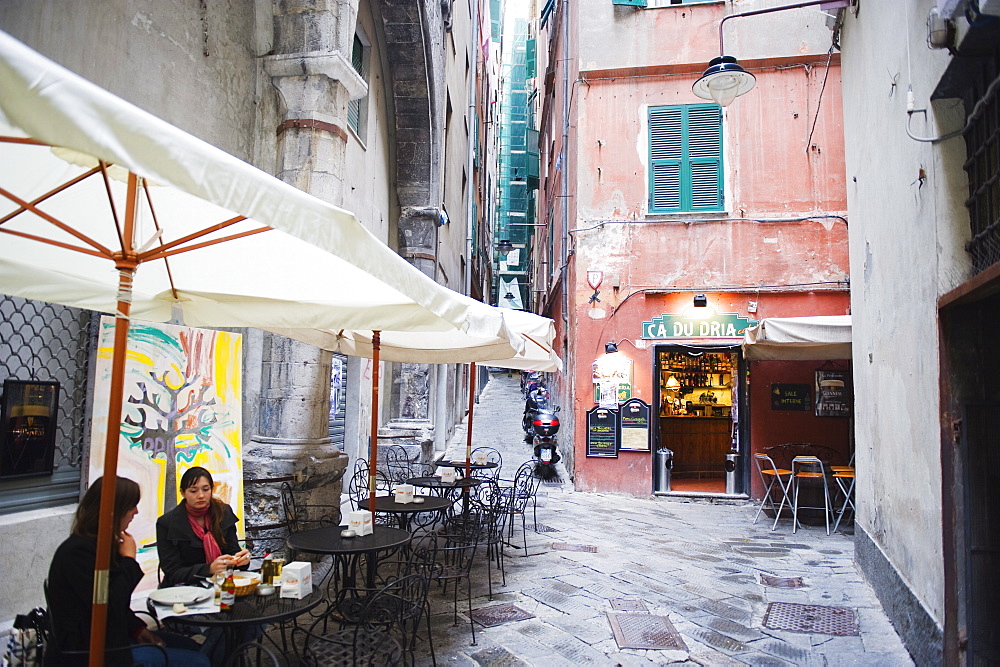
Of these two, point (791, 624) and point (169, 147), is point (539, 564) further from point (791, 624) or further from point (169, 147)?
point (169, 147)

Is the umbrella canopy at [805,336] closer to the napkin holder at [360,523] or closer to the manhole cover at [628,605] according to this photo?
the manhole cover at [628,605]

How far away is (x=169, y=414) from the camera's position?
497 cm

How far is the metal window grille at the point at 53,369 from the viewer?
13.8 ft

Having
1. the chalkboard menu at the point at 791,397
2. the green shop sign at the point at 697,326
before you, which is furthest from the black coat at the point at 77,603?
the chalkboard menu at the point at 791,397

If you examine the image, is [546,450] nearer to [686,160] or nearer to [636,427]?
[636,427]

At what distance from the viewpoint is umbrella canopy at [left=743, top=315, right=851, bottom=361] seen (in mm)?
8648

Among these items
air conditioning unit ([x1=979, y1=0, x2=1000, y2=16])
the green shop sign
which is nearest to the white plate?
air conditioning unit ([x1=979, y1=0, x2=1000, y2=16])

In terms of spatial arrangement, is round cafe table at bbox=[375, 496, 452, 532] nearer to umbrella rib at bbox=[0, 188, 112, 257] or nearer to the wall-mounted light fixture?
umbrella rib at bbox=[0, 188, 112, 257]

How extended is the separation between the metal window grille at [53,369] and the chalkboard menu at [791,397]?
9.63 meters

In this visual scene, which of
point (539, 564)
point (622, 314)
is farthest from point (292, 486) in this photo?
point (622, 314)

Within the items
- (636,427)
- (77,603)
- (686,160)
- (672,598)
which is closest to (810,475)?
(636,427)

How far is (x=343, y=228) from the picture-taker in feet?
8.25

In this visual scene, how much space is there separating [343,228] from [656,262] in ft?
31.7

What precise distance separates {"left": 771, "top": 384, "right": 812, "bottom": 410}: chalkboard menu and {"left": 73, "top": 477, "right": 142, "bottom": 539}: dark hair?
997 centimetres
